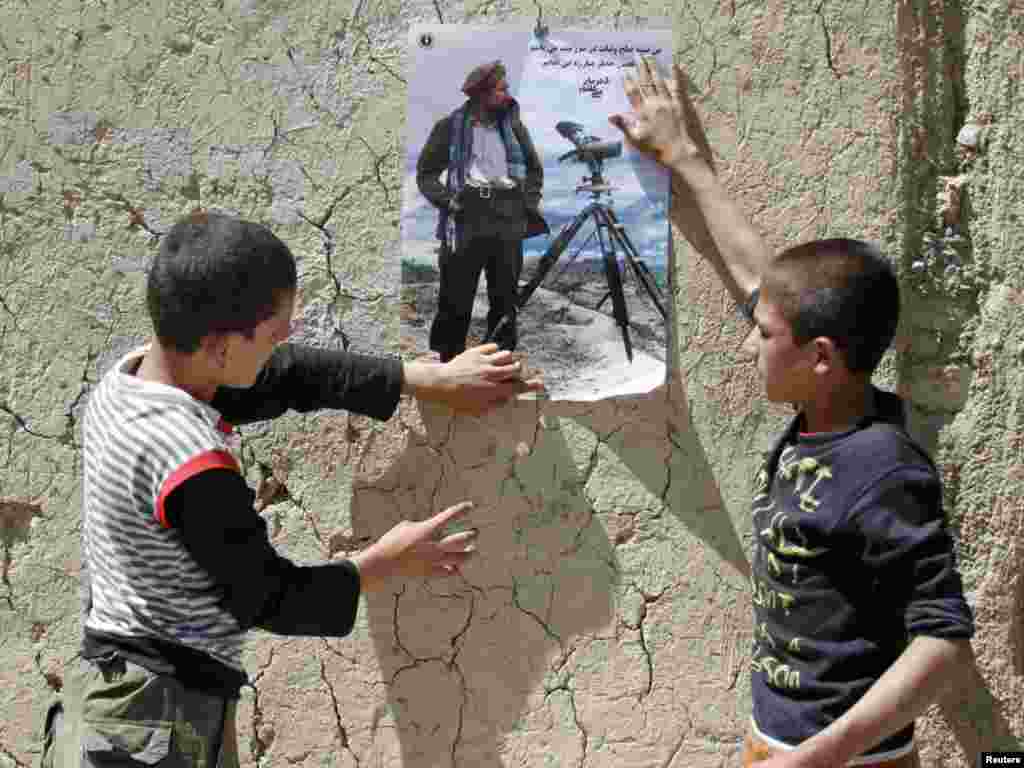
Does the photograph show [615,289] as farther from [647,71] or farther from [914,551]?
[914,551]

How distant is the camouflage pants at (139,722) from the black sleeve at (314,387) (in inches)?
17.8

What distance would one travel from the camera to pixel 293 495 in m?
2.12

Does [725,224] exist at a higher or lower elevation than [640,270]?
higher

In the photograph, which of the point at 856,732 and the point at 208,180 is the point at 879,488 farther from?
the point at 208,180

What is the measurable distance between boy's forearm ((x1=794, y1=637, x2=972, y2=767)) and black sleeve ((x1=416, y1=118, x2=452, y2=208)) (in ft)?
3.58

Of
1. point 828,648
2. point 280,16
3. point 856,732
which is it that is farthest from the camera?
point 280,16

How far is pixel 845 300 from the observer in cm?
161

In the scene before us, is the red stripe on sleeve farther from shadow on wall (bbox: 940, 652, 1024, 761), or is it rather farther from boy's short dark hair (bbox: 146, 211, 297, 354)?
shadow on wall (bbox: 940, 652, 1024, 761)

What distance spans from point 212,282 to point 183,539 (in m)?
0.35

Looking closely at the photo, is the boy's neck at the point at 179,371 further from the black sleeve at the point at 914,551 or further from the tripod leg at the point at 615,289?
the black sleeve at the point at 914,551

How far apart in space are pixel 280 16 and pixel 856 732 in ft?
4.96

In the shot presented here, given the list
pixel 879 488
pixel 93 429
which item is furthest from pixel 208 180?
pixel 879 488

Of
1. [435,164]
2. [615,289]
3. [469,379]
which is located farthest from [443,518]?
[435,164]

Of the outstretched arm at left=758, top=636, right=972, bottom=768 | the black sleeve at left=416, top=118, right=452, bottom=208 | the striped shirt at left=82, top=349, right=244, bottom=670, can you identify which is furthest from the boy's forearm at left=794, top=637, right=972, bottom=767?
the black sleeve at left=416, top=118, right=452, bottom=208
